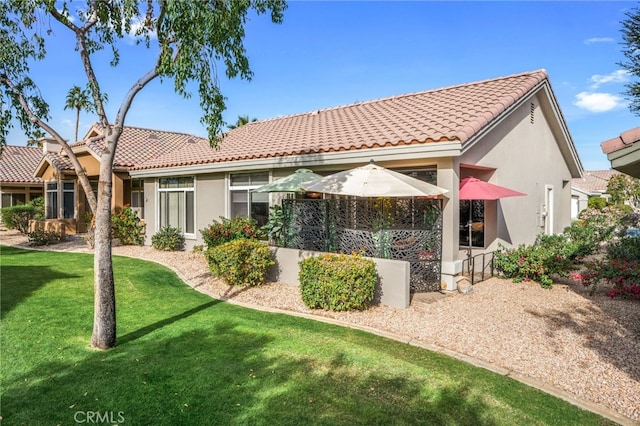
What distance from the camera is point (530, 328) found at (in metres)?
7.31

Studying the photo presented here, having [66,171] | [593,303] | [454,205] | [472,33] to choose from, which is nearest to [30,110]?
[454,205]

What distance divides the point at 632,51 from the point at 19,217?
3133 cm

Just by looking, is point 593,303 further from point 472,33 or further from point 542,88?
point 472,33

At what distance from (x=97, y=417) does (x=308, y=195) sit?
9.23 meters

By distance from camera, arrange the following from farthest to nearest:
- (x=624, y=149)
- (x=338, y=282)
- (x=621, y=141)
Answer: (x=338, y=282)
(x=621, y=141)
(x=624, y=149)

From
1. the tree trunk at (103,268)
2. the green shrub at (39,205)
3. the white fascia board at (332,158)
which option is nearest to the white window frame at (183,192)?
the white fascia board at (332,158)

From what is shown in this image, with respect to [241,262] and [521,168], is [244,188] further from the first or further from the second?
[521,168]

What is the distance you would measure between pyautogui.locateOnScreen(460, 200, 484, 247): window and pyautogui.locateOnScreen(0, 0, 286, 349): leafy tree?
873cm

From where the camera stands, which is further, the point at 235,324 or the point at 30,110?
the point at 235,324

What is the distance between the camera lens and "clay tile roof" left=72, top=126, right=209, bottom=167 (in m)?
20.2

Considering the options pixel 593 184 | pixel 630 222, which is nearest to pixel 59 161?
pixel 630 222

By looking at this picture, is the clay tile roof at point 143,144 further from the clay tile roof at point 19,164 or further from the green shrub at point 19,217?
the clay tile roof at point 19,164

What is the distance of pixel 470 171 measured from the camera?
481 inches

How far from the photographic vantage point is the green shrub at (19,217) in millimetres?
24391
